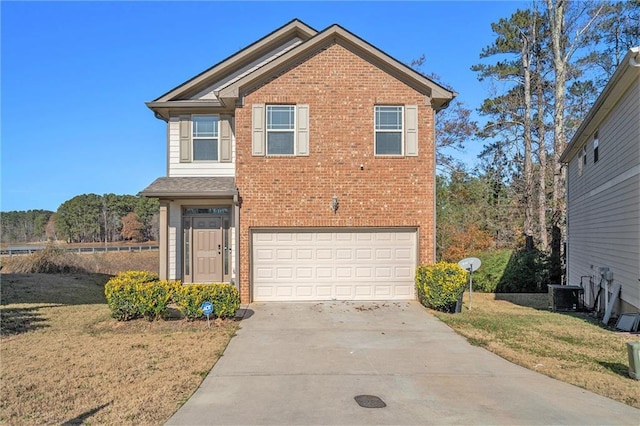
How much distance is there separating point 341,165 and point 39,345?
7952 mm

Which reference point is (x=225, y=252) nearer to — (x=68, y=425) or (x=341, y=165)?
(x=341, y=165)

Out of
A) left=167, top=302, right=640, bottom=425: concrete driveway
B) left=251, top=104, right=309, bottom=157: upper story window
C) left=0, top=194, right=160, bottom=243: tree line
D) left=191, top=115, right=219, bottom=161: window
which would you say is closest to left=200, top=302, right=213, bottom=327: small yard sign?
left=167, top=302, right=640, bottom=425: concrete driveway

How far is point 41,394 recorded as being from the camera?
5.61 metres

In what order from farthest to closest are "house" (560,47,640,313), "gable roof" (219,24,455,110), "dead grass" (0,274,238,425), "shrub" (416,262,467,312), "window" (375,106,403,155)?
"window" (375,106,403,155)
"gable roof" (219,24,455,110)
"shrub" (416,262,467,312)
"house" (560,47,640,313)
"dead grass" (0,274,238,425)

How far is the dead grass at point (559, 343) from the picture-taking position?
20.7ft

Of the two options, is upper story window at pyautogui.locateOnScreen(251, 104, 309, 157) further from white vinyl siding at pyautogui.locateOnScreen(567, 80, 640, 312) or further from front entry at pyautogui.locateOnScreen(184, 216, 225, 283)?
white vinyl siding at pyautogui.locateOnScreen(567, 80, 640, 312)

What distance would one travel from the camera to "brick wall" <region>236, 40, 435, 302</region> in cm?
1221

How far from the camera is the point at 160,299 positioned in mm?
9633

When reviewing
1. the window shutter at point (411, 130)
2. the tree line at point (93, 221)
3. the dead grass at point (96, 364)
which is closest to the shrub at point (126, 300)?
the dead grass at point (96, 364)

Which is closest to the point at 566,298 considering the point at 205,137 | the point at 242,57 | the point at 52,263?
the point at 205,137

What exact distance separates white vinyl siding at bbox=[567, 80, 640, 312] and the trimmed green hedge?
8693 millimetres

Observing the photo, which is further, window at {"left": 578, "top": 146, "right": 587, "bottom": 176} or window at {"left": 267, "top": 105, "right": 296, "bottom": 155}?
window at {"left": 578, "top": 146, "right": 587, "bottom": 176}

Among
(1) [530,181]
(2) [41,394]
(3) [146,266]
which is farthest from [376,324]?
(3) [146,266]

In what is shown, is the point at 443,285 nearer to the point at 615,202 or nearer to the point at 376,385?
the point at 615,202
